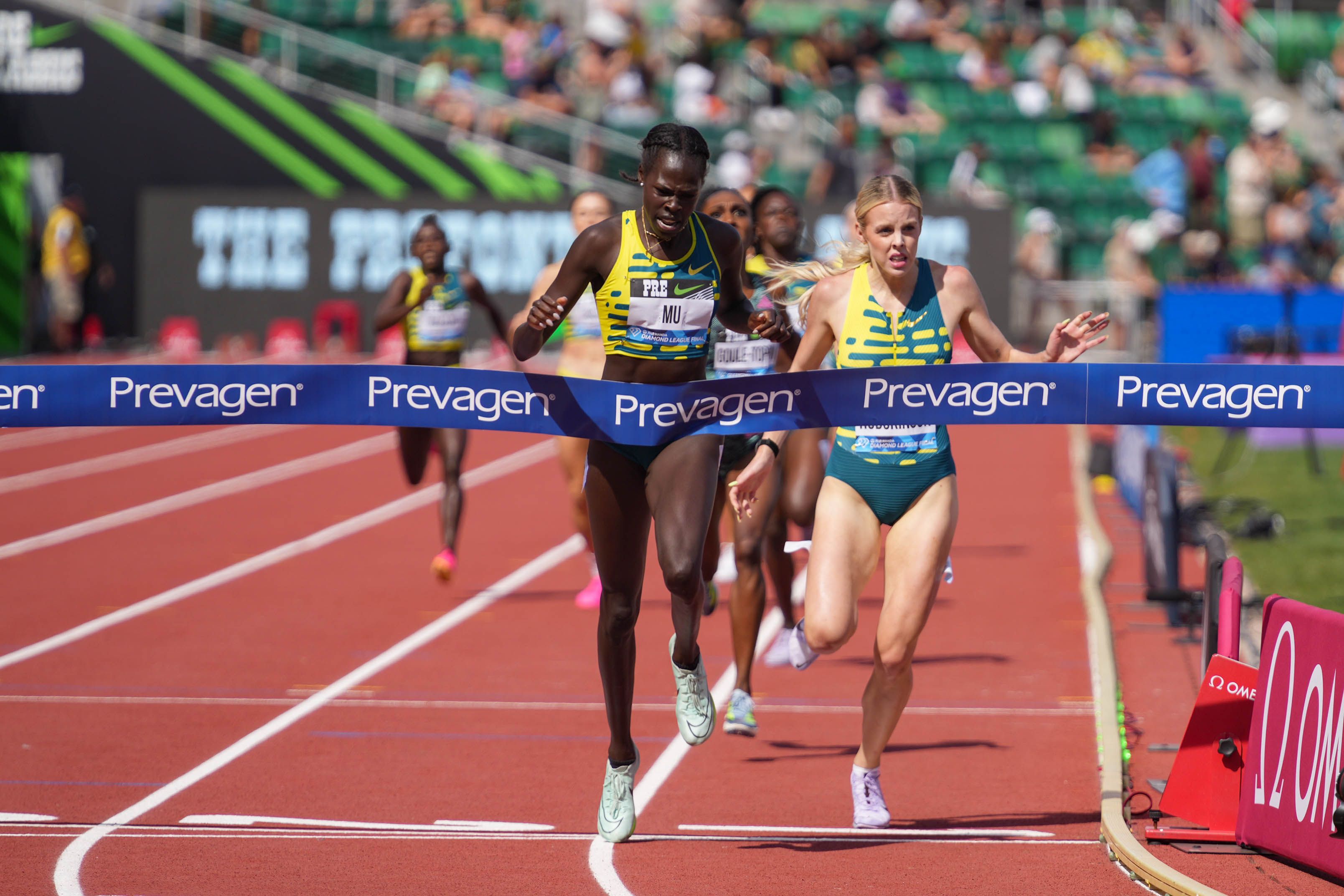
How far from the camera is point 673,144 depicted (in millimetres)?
6285

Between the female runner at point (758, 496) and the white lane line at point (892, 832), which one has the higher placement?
the female runner at point (758, 496)

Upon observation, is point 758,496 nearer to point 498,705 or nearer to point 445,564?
point 498,705

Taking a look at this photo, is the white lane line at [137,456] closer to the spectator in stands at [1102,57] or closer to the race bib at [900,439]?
the race bib at [900,439]

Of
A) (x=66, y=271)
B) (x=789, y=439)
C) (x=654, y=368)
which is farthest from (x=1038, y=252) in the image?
(x=654, y=368)

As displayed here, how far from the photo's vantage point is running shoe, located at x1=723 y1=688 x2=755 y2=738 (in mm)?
8484

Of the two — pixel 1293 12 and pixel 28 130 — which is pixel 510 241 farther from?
pixel 1293 12

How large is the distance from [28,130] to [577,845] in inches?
1022

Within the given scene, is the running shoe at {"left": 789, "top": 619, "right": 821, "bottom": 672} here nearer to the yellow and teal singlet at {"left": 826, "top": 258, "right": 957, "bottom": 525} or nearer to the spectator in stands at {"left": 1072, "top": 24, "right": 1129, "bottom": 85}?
the yellow and teal singlet at {"left": 826, "top": 258, "right": 957, "bottom": 525}

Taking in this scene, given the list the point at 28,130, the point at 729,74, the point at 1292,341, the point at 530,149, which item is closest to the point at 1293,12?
the point at 729,74

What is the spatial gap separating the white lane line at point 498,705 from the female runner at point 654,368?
2.50 metres

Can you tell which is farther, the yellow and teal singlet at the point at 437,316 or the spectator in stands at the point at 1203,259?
the spectator in stands at the point at 1203,259

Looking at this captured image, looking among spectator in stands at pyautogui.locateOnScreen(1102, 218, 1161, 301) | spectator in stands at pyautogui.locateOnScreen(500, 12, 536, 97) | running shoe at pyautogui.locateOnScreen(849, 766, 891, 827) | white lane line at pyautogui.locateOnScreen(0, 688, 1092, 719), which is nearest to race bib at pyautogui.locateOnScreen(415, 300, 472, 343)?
white lane line at pyautogui.locateOnScreen(0, 688, 1092, 719)

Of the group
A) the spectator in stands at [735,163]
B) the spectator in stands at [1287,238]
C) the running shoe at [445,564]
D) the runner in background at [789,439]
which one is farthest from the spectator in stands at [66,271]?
the runner in background at [789,439]

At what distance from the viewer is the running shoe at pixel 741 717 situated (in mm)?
8484
